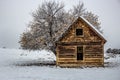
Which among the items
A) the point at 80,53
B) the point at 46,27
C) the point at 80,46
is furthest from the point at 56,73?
the point at 46,27

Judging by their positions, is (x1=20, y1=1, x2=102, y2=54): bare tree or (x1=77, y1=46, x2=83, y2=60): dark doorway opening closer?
(x1=77, y1=46, x2=83, y2=60): dark doorway opening

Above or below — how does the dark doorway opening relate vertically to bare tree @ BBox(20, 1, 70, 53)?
below

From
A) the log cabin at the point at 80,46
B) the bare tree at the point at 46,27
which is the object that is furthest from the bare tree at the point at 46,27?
the log cabin at the point at 80,46

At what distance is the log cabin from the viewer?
37.2 m

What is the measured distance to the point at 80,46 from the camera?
3734cm

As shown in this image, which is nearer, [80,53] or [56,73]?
[56,73]

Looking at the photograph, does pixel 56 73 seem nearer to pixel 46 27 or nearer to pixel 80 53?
pixel 80 53

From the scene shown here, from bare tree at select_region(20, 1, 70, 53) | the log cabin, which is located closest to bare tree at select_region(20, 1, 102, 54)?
bare tree at select_region(20, 1, 70, 53)

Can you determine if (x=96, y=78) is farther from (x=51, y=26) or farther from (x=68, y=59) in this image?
(x=51, y=26)

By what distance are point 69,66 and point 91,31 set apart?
14.7 ft

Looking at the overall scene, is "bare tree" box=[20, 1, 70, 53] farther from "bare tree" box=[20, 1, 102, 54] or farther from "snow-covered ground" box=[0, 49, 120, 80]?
"snow-covered ground" box=[0, 49, 120, 80]

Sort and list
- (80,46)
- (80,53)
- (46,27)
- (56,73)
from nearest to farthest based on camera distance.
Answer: (56,73)
(80,46)
(80,53)
(46,27)

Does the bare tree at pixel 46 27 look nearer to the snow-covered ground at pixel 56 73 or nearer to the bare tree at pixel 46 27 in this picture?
the bare tree at pixel 46 27

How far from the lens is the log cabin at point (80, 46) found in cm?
3722
